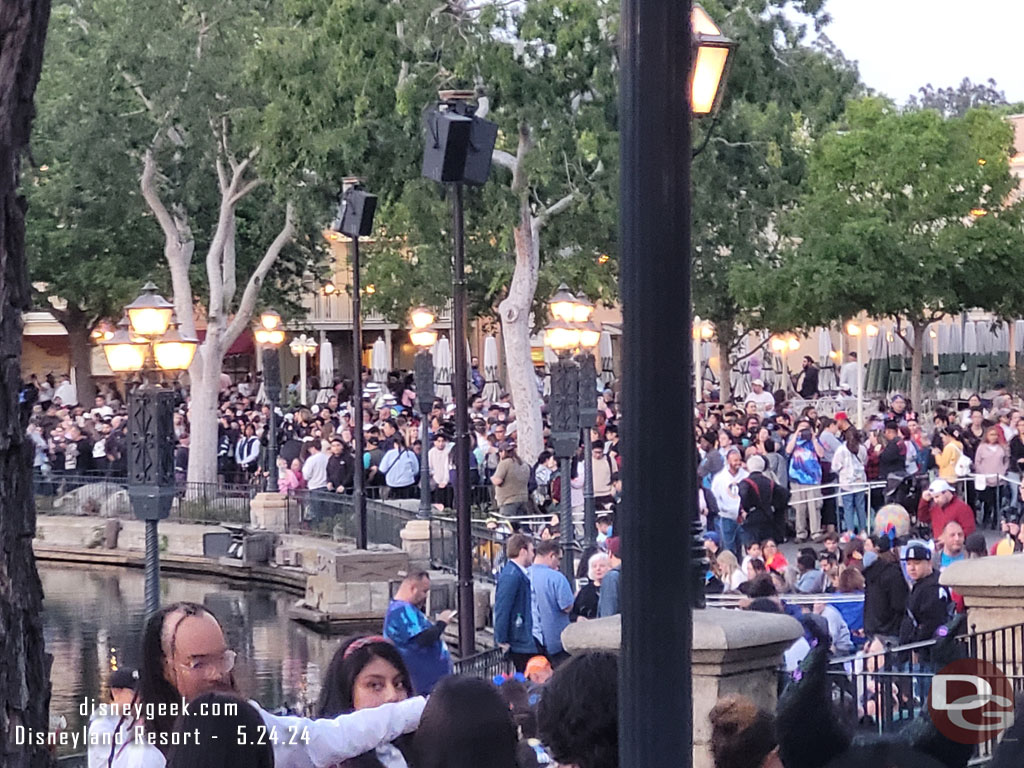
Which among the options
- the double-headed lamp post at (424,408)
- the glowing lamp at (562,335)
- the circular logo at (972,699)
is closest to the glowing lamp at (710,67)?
the circular logo at (972,699)

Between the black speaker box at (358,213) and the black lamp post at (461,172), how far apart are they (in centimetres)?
678

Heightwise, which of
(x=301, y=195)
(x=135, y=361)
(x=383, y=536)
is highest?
(x=301, y=195)

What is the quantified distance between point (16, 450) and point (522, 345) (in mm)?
25193

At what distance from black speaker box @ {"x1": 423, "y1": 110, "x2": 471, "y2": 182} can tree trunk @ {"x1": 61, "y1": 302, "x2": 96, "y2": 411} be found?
35.0 metres

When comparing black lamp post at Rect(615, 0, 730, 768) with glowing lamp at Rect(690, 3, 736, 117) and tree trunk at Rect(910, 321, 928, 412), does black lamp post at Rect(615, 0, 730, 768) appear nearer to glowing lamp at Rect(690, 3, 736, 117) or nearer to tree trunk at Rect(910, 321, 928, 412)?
glowing lamp at Rect(690, 3, 736, 117)

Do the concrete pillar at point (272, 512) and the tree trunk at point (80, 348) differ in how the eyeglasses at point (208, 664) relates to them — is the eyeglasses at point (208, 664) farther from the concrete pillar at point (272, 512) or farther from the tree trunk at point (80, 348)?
the tree trunk at point (80, 348)

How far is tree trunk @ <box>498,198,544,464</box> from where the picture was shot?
1129 inches

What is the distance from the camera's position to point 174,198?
34.8 m

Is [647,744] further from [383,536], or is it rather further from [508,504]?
[383,536]

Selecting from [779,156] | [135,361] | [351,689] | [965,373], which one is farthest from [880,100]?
[351,689]

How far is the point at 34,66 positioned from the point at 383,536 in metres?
22.0

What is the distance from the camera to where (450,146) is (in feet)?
42.3

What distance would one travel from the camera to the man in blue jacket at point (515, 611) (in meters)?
12.5

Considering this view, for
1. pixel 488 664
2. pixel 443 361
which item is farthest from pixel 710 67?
pixel 443 361
